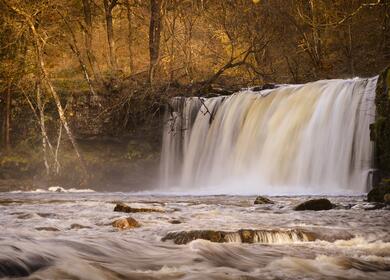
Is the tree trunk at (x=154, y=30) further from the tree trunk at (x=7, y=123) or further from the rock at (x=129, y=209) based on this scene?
the rock at (x=129, y=209)

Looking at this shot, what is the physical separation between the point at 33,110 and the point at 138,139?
366cm

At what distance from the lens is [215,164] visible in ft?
53.9

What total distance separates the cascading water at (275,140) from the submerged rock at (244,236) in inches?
237

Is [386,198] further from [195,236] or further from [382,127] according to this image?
[195,236]

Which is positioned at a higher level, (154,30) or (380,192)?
(154,30)

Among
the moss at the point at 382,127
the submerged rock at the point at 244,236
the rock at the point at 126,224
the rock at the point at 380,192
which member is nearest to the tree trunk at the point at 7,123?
the moss at the point at 382,127

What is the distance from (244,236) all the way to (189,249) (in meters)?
0.84

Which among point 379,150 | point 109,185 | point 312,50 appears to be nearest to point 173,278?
point 379,150

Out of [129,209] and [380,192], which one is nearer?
[129,209]

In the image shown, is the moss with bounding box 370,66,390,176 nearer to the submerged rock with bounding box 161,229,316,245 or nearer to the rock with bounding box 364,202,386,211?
the rock with bounding box 364,202,386,211

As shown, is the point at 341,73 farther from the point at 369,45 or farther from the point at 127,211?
the point at 127,211

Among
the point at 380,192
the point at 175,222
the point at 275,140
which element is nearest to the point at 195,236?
the point at 175,222

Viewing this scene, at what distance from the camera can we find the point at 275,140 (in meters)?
14.7

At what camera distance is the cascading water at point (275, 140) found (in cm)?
1244
